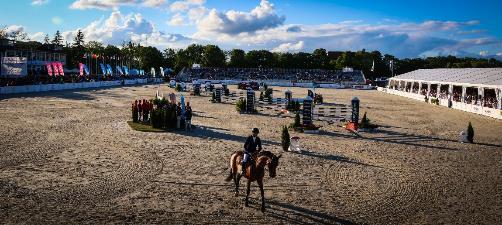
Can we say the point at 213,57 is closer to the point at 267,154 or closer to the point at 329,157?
the point at 329,157

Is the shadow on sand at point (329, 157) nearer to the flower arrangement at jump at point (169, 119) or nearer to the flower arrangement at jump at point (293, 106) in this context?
the flower arrangement at jump at point (169, 119)

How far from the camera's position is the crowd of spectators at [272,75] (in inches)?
3979

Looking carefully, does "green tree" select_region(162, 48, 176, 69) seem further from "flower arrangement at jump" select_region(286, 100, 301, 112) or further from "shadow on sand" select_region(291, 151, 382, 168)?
"shadow on sand" select_region(291, 151, 382, 168)

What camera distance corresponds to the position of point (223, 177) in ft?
44.8

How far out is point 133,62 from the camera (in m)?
136

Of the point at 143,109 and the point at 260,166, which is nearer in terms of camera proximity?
the point at 260,166

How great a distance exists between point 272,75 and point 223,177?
91954 millimetres

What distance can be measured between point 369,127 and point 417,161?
8511 mm

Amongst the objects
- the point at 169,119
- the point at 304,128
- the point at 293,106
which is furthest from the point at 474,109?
the point at 169,119

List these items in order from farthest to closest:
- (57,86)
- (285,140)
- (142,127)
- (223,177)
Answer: (57,86)
(142,127)
(285,140)
(223,177)

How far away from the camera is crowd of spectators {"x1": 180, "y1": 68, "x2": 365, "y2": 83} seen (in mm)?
101062

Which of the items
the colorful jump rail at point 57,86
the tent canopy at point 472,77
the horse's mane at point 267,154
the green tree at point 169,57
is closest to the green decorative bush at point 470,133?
the horse's mane at point 267,154

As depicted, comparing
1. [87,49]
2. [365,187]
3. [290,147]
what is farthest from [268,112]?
[87,49]

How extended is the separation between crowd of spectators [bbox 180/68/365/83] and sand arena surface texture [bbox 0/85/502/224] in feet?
253
